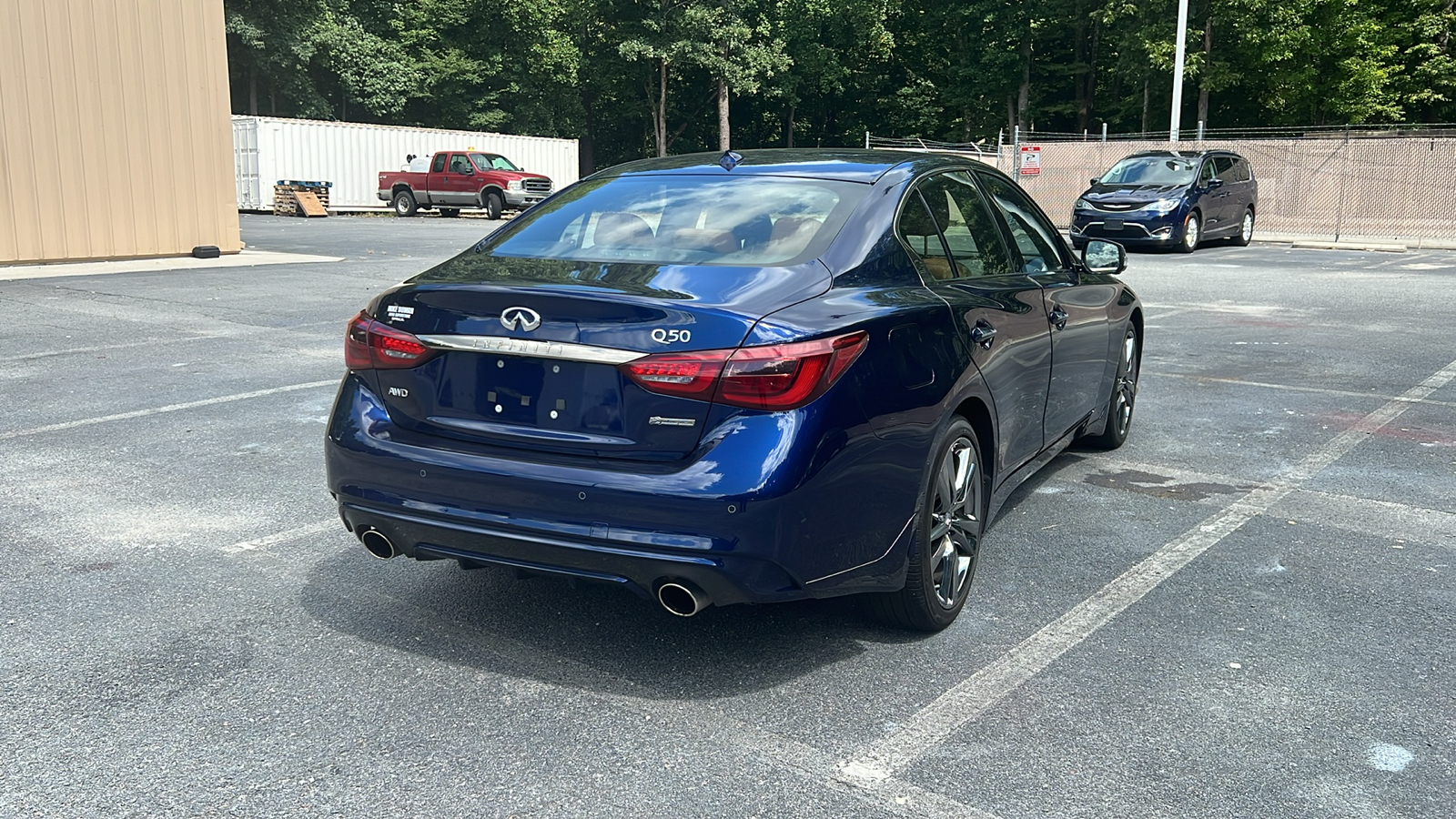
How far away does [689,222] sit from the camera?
4.18 meters

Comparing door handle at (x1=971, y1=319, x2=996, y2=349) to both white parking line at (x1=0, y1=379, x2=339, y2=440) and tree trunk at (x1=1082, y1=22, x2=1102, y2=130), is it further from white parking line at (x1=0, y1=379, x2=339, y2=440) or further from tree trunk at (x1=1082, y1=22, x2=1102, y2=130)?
tree trunk at (x1=1082, y1=22, x2=1102, y2=130)

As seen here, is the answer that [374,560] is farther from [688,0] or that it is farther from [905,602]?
[688,0]

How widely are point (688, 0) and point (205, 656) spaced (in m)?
51.5

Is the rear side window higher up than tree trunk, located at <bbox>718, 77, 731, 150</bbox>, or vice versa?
tree trunk, located at <bbox>718, 77, 731, 150</bbox>

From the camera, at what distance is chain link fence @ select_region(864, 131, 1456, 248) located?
1054 inches


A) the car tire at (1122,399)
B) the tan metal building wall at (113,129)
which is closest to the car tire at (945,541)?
the car tire at (1122,399)

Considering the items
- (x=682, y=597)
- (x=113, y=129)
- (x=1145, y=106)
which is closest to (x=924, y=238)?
(x=682, y=597)

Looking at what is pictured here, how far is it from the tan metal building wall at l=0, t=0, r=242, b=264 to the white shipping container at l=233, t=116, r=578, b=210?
61.6ft

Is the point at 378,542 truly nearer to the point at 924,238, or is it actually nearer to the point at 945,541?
the point at 945,541

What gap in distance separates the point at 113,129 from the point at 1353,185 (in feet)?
80.5

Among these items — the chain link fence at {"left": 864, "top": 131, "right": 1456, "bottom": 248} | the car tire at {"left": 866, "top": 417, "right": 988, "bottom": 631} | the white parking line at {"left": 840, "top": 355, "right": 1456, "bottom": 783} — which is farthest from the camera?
the chain link fence at {"left": 864, "top": 131, "right": 1456, "bottom": 248}

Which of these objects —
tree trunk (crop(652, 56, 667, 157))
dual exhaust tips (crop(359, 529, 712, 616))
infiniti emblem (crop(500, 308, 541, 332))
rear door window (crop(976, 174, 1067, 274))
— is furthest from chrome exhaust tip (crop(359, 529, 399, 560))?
tree trunk (crop(652, 56, 667, 157))

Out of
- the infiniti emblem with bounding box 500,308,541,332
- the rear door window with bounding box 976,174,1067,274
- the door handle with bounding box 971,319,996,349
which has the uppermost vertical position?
the rear door window with bounding box 976,174,1067,274

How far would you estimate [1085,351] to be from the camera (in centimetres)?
560
